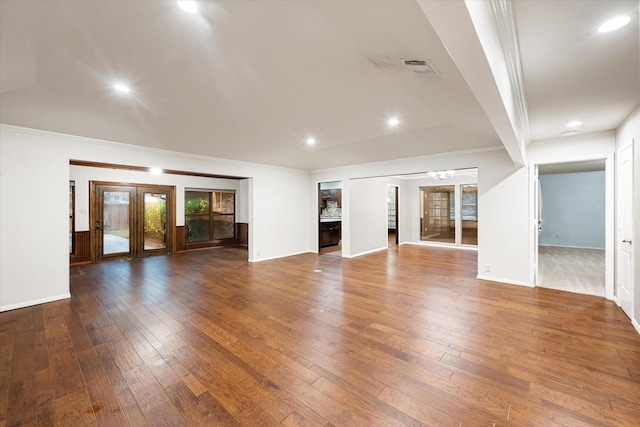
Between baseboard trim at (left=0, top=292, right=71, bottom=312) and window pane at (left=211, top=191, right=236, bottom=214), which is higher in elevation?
window pane at (left=211, top=191, right=236, bottom=214)

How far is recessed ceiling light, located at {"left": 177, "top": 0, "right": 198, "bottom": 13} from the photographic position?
1400 mm

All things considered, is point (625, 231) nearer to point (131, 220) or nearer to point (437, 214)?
point (437, 214)

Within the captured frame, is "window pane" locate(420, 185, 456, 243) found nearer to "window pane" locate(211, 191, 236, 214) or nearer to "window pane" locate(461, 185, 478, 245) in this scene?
"window pane" locate(461, 185, 478, 245)

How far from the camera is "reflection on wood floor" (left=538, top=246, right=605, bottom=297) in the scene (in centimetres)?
433

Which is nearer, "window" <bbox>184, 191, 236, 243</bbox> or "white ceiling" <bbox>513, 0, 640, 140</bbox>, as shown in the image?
"white ceiling" <bbox>513, 0, 640, 140</bbox>

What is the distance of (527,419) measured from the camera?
5.34 ft

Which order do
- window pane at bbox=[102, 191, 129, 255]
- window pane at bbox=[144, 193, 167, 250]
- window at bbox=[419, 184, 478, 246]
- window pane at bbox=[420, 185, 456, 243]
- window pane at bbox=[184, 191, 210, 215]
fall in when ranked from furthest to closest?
window pane at bbox=[420, 185, 456, 243], window at bbox=[419, 184, 478, 246], window pane at bbox=[184, 191, 210, 215], window pane at bbox=[144, 193, 167, 250], window pane at bbox=[102, 191, 129, 255]

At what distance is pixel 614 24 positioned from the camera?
1550mm

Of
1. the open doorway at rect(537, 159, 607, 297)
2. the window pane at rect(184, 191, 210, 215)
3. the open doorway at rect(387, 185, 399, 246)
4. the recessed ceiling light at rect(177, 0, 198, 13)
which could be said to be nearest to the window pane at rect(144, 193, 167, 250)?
the window pane at rect(184, 191, 210, 215)

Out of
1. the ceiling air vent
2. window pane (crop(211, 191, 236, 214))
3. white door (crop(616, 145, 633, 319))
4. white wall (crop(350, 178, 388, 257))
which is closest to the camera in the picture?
the ceiling air vent

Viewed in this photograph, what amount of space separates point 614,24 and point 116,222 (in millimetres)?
9047

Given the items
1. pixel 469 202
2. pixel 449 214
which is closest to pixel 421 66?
pixel 469 202

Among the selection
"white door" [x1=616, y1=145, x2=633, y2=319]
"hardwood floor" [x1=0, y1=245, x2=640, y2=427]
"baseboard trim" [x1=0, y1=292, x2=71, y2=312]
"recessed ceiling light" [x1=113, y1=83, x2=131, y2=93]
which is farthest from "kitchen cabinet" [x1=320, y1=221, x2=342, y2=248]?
"recessed ceiling light" [x1=113, y1=83, x2=131, y2=93]

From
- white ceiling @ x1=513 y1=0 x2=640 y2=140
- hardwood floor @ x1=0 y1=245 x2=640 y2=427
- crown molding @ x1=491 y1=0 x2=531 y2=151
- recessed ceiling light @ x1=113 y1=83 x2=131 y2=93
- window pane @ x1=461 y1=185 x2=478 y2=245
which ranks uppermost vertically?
recessed ceiling light @ x1=113 y1=83 x2=131 y2=93
